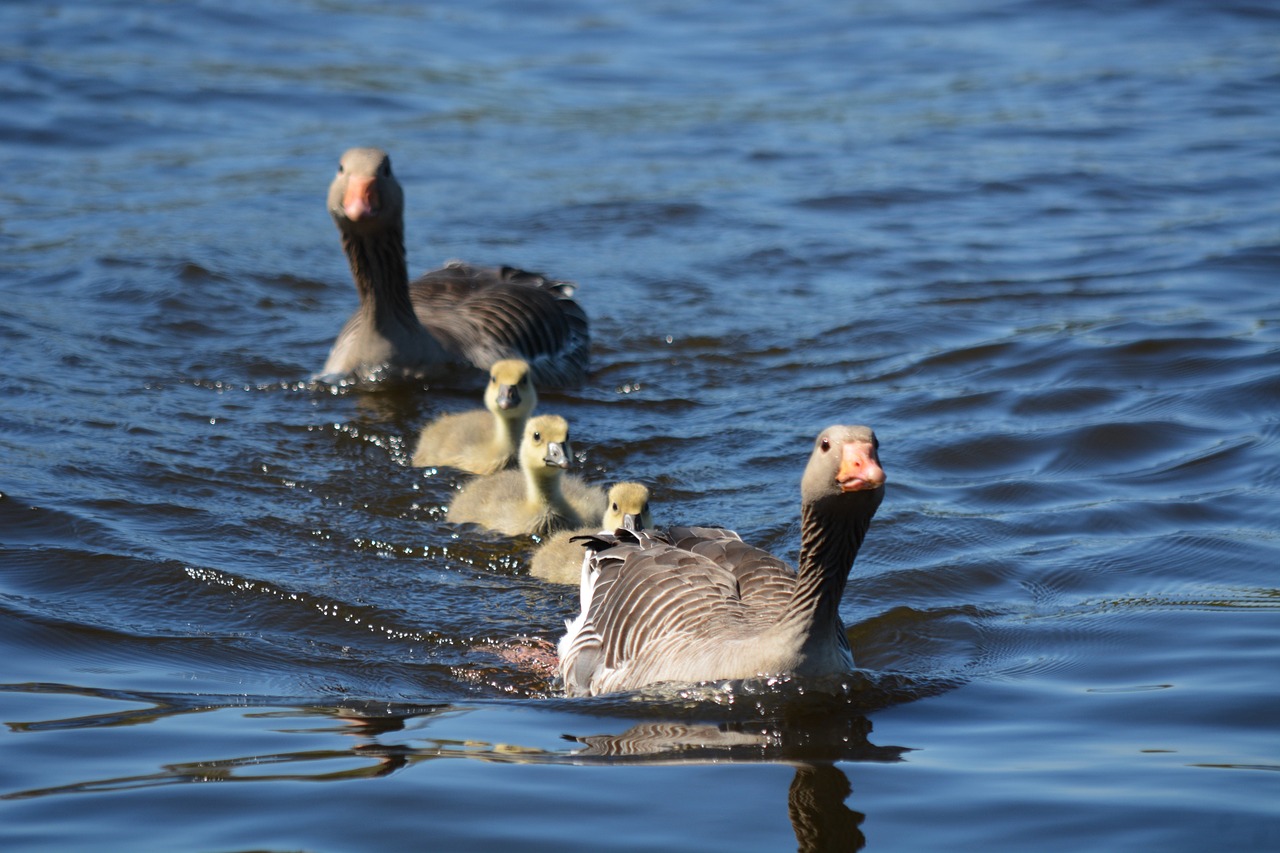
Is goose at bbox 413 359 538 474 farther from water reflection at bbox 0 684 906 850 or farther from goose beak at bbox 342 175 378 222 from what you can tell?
water reflection at bbox 0 684 906 850

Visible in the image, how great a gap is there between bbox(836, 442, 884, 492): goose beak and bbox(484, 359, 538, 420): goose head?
3804 mm

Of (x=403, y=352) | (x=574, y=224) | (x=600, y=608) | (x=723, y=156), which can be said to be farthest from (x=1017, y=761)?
(x=723, y=156)

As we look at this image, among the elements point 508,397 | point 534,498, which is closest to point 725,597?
point 534,498

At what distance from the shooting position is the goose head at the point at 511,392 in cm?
916

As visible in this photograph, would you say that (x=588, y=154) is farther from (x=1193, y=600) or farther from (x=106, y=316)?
(x=1193, y=600)

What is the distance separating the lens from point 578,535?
791 cm

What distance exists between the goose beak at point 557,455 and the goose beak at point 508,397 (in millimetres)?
918

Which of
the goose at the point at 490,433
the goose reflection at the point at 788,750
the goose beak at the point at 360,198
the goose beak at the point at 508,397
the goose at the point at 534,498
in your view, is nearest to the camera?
the goose reflection at the point at 788,750

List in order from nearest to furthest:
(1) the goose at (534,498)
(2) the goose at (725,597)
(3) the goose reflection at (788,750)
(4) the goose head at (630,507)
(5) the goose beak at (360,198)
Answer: (3) the goose reflection at (788,750)
(2) the goose at (725,597)
(4) the goose head at (630,507)
(1) the goose at (534,498)
(5) the goose beak at (360,198)

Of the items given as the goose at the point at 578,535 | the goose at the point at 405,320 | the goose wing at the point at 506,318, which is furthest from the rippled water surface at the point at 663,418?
the goose wing at the point at 506,318

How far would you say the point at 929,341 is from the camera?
11680 millimetres

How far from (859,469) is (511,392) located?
155 inches

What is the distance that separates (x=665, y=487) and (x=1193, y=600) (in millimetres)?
2966

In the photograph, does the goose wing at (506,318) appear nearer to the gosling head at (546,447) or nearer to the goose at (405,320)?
the goose at (405,320)
